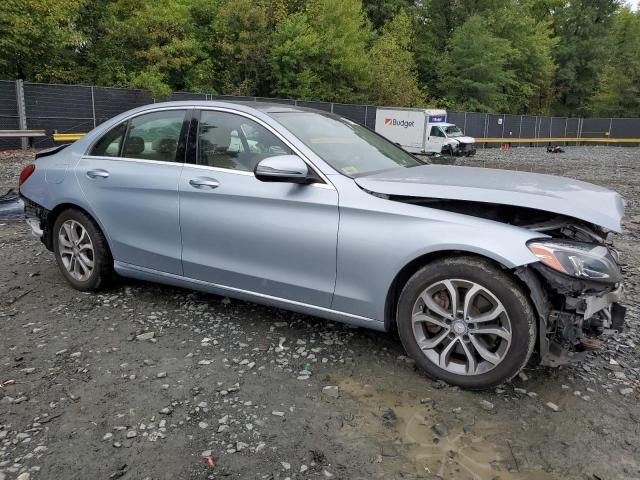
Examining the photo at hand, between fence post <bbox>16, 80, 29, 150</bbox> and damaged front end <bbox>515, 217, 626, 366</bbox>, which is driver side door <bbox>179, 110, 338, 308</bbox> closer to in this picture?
damaged front end <bbox>515, 217, 626, 366</bbox>

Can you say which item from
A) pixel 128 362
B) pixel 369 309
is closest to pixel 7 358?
pixel 128 362

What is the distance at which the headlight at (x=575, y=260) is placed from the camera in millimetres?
2807

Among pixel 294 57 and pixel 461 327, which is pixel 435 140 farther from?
pixel 461 327

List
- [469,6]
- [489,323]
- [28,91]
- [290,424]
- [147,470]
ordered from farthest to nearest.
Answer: [469,6], [28,91], [489,323], [290,424], [147,470]

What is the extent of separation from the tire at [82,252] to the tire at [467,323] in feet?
8.68

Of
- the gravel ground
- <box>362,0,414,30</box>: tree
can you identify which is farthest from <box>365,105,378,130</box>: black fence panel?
the gravel ground

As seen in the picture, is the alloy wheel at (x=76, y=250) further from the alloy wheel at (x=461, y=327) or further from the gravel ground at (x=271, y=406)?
the alloy wheel at (x=461, y=327)

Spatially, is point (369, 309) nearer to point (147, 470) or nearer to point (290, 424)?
point (290, 424)

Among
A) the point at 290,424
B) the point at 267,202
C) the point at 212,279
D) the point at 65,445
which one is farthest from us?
the point at 212,279

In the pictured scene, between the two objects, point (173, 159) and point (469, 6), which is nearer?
point (173, 159)

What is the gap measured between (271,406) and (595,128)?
5396cm

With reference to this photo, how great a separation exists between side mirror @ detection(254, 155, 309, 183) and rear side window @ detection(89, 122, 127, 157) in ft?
5.54

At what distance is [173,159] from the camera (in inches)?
161

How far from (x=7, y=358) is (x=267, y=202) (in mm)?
2005
